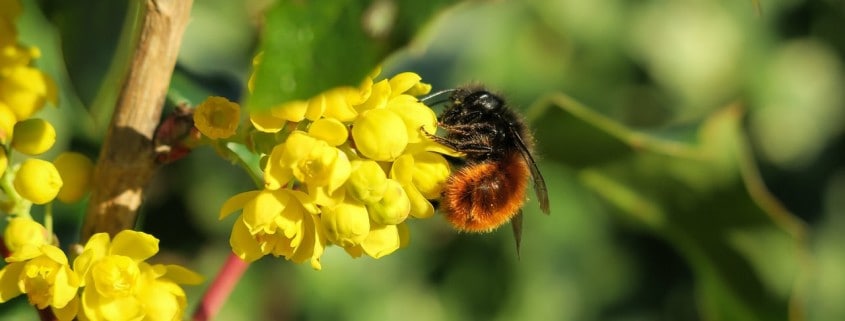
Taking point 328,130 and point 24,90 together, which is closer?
point 328,130

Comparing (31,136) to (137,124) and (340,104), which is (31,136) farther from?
(340,104)

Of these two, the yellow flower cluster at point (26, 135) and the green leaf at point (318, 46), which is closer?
the green leaf at point (318, 46)

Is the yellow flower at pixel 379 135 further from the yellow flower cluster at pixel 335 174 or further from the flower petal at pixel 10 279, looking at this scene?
the flower petal at pixel 10 279

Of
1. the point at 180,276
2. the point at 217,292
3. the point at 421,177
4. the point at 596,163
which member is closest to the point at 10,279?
the point at 180,276

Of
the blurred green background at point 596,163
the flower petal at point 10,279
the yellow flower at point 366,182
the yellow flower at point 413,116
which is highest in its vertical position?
the yellow flower at point 413,116

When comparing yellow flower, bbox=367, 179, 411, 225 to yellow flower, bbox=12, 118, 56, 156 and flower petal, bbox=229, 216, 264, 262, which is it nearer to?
flower petal, bbox=229, 216, 264, 262

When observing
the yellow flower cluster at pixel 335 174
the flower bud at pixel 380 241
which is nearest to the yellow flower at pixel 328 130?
the yellow flower cluster at pixel 335 174

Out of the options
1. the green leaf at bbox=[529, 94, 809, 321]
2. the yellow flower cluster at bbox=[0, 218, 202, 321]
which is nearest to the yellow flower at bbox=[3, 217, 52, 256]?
the yellow flower cluster at bbox=[0, 218, 202, 321]
